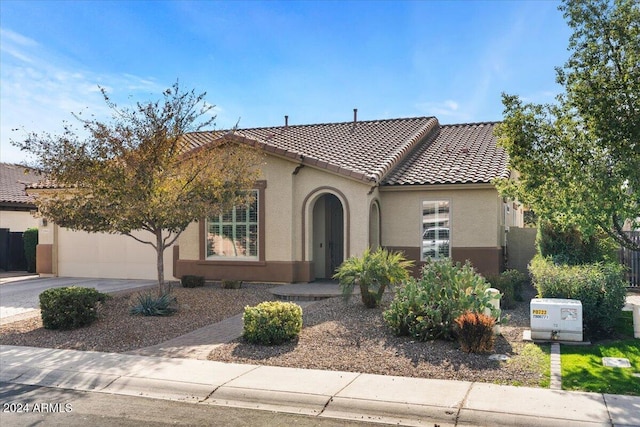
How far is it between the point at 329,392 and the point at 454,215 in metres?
10.1

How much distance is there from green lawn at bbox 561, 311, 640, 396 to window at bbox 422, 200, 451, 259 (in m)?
6.83

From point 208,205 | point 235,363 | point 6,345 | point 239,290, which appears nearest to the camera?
point 235,363

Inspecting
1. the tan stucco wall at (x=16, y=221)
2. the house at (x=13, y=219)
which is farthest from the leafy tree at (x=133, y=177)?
the tan stucco wall at (x=16, y=221)

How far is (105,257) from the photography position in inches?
763

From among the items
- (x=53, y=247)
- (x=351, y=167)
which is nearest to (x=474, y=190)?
(x=351, y=167)

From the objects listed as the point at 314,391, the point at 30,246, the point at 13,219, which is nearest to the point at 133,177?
the point at 314,391

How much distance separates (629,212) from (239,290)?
9974 mm

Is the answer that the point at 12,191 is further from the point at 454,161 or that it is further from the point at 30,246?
the point at 454,161

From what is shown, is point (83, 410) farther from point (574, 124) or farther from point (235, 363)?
point (574, 124)

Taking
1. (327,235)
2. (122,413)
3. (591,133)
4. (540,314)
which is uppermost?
(591,133)

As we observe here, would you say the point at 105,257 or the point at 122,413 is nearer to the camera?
the point at 122,413

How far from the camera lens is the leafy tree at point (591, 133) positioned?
8.30 metres

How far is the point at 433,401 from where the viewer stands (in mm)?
6383

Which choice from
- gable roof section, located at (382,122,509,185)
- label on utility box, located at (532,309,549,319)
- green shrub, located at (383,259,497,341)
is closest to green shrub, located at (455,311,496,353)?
green shrub, located at (383,259,497,341)
